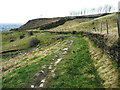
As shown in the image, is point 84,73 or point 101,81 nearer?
point 101,81

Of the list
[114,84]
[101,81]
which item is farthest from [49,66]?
[114,84]

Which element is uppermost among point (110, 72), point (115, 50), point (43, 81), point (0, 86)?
point (115, 50)

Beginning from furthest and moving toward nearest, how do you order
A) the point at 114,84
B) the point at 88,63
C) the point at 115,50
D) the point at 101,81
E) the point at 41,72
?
the point at 88,63
the point at 41,72
the point at 115,50
the point at 101,81
the point at 114,84

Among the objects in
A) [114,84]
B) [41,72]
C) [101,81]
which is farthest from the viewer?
[41,72]

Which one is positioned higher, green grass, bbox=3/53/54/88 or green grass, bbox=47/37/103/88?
green grass, bbox=47/37/103/88

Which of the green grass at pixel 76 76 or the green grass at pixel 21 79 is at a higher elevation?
the green grass at pixel 76 76

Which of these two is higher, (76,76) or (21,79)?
(76,76)

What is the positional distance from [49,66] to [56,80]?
5.33m

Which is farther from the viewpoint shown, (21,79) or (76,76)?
(21,79)

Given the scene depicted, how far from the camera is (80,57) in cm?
2447

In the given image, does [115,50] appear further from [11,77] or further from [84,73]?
[11,77]

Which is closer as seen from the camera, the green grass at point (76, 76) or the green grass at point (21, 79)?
the green grass at point (76, 76)

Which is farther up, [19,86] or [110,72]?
[110,72]

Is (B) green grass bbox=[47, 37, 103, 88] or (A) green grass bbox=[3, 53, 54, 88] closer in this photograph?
(B) green grass bbox=[47, 37, 103, 88]
